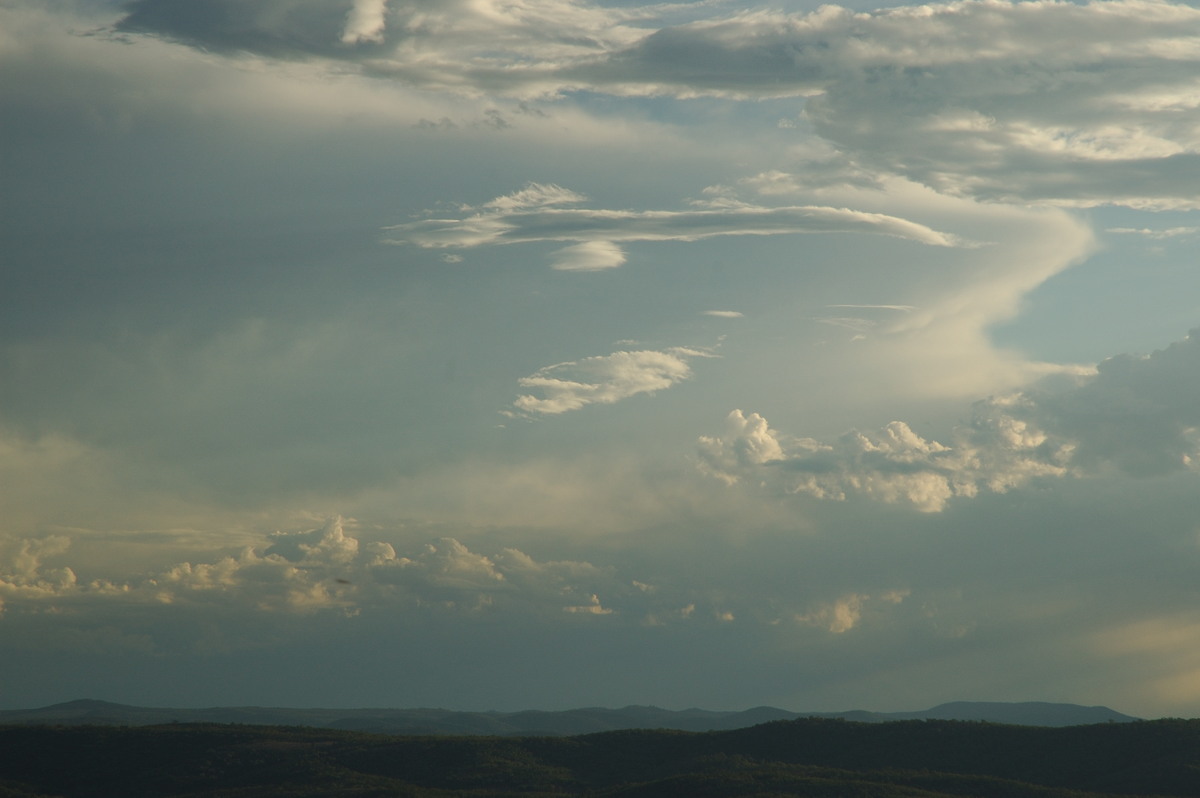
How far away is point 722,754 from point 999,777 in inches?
1040

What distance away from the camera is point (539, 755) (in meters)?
106

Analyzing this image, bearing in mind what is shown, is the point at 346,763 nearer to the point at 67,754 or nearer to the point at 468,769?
the point at 468,769

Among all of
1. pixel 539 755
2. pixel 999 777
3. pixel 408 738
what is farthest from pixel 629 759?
pixel 999 777

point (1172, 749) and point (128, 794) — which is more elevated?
point (1172, 749)

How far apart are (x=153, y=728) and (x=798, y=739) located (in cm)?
7192

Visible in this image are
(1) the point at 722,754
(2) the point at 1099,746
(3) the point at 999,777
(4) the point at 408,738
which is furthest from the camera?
(4) the point at 408,738

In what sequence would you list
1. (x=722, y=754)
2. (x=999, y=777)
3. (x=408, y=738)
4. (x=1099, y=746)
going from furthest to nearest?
1. (x=408, y=738)
2. (x=722, y=754)
3. (x=1099, y=746)
4. (x=999, y=777)

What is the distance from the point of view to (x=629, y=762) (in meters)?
104

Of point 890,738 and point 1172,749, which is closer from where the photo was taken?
point 1172,749

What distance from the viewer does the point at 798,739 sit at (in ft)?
350

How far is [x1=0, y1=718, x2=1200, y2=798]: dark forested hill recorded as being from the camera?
8425 cm

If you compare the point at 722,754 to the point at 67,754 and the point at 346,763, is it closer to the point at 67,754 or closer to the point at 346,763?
the point at 346,763

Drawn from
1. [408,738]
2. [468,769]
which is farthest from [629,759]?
[408,738]

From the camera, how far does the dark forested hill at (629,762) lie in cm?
8425
